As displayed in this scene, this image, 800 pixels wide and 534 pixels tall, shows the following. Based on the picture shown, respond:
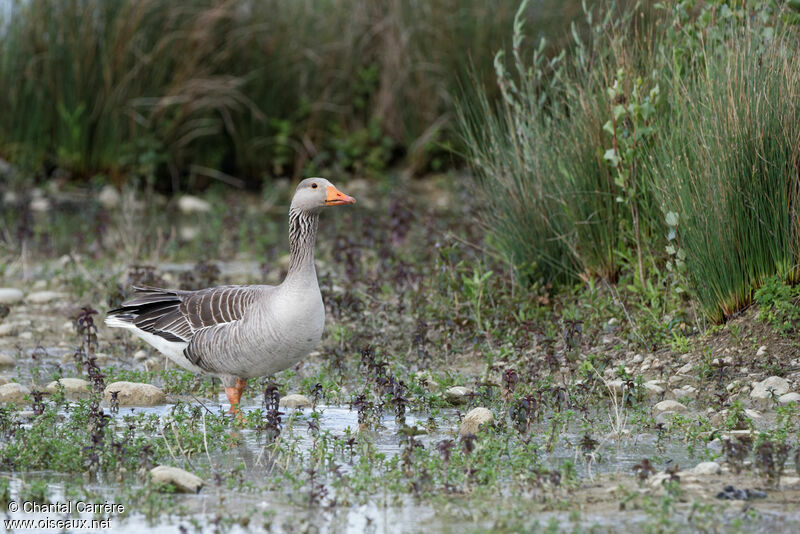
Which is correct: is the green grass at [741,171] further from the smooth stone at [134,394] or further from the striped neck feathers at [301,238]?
the smooth stone at [134,394]

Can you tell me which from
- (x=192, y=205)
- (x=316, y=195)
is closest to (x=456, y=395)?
(x=316, y=195)

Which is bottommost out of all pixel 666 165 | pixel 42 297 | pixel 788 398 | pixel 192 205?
pixel 788 398

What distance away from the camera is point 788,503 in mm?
4793

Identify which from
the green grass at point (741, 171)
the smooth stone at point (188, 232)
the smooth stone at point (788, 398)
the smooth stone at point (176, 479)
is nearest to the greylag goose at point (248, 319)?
the smooth stone at point (176, 479)

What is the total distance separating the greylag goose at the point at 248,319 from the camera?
6.28 m

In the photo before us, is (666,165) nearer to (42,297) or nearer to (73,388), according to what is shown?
(73,388)

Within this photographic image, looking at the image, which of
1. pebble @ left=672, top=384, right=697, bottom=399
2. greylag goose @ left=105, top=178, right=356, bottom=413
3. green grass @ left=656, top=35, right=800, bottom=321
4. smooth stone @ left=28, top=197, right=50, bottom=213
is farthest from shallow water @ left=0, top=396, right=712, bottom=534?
smooth stone @ left=28, top=197, right=50, bottom=213

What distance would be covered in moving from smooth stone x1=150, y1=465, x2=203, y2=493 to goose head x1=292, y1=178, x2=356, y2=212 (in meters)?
2.14

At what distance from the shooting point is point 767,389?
6.25 metres

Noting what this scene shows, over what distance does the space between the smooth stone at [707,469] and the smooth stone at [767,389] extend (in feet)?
3.89

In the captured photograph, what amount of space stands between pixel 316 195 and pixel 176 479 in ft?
7.46

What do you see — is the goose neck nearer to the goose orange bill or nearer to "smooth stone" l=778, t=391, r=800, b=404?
the goose orange bill

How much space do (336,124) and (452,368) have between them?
25.8 ft

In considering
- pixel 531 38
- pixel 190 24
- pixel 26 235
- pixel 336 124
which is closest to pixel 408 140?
pixel 336 124
